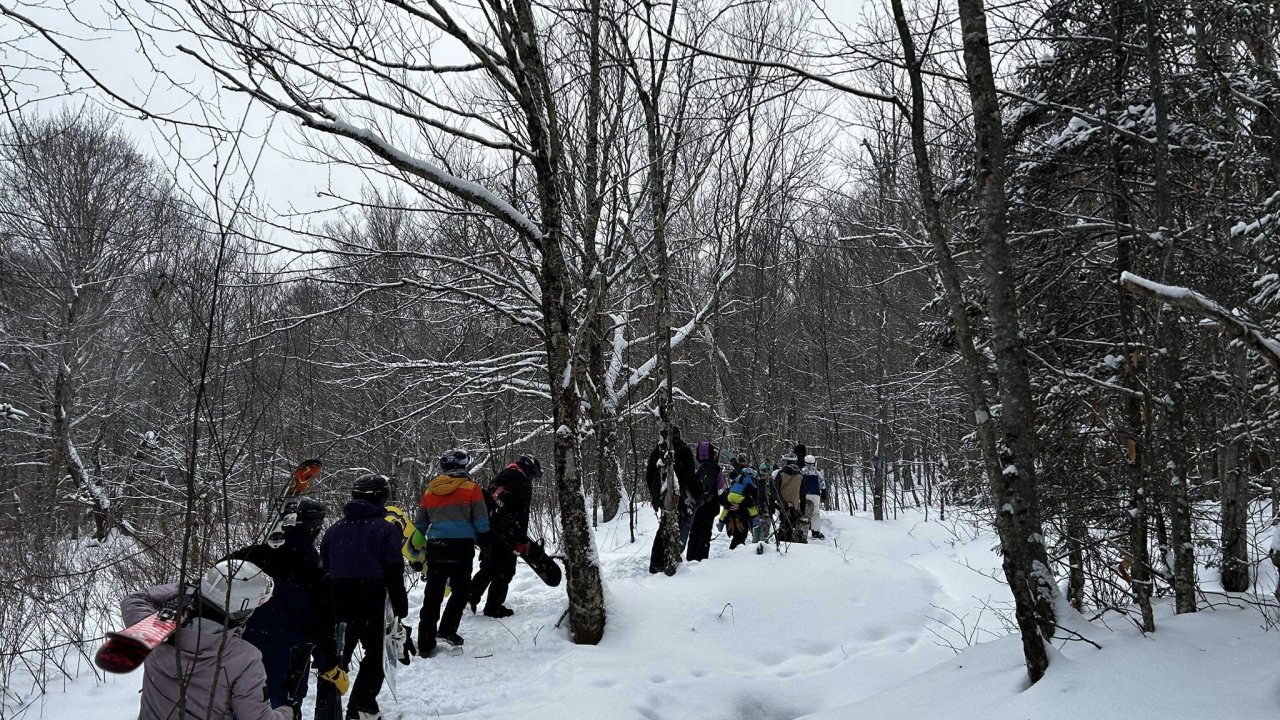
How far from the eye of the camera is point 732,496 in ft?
37.2

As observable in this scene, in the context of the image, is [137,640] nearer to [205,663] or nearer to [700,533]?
[205,663]

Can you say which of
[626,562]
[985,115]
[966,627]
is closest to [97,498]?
[626,562]

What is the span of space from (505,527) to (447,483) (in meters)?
0.79

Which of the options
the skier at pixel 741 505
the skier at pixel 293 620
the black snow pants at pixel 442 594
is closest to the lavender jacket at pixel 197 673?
the skier at pixel 293 620

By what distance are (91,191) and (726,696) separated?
20505mm

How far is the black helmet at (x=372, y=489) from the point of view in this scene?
4.86 meters

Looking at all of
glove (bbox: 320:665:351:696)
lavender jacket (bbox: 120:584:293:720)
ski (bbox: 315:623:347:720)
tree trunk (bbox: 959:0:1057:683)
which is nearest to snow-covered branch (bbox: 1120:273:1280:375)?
tree trunk (bbox: 959:0:1057:683)

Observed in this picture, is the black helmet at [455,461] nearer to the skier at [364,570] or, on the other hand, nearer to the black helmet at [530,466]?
the black helmet at [530,466]

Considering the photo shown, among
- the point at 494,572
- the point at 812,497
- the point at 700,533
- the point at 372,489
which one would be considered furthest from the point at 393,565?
the point at 812,497

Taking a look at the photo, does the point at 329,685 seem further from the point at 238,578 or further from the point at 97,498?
the point at 97,498

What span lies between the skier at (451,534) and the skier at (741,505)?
5.81m

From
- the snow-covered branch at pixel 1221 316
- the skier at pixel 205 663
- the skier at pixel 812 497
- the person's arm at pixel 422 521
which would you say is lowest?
the skier at pixel 812 497

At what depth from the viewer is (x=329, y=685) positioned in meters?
4.52

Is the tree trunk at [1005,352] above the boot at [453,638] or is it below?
above
